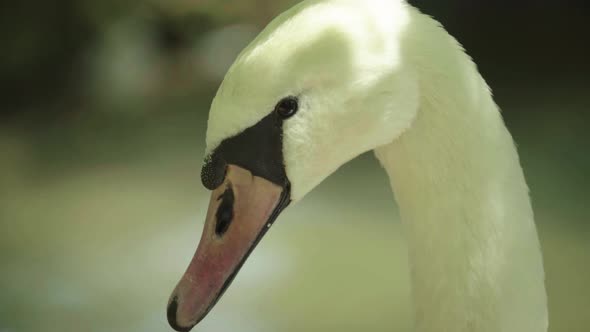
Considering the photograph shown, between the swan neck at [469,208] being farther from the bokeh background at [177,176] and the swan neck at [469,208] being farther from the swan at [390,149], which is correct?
the bokeh background at [177,176]

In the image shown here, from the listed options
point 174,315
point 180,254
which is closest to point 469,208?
point 174,315

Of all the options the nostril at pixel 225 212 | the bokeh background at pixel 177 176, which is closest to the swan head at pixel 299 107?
the nostril at pixel 225 212

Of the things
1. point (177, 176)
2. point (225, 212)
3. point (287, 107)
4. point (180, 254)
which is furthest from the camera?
point (177, 176)

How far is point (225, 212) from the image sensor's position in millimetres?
1049

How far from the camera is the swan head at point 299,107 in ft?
3.01

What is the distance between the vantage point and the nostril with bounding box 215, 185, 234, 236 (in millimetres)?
1037

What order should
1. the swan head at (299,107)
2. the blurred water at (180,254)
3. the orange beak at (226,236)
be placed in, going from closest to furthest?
the swan head at (299,107) < the orange beak at (226,236) < the blurred water at (180,254)

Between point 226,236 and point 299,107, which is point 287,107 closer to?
point 299,107

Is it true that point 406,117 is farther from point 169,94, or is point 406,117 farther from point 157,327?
point 169,94

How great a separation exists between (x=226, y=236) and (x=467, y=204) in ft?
1.08

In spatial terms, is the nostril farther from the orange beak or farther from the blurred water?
the blurred water

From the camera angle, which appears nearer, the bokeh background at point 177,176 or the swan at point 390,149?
the swan at point 390,149

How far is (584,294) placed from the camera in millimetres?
2504

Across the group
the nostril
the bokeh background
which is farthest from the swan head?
the bokeh background
